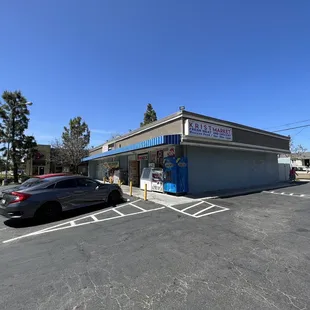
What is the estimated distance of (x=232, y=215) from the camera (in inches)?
300

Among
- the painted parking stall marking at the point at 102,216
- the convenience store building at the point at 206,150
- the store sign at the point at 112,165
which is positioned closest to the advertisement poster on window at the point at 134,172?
the convenience store building at the point at 206,150

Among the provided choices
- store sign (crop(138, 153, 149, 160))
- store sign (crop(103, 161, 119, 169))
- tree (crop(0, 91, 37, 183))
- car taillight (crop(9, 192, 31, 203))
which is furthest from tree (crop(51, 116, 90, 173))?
car taillight (crop(9, 192, 31, 203))

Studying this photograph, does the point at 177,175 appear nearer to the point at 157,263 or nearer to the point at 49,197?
the point at 49,197

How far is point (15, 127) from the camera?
27578 mm

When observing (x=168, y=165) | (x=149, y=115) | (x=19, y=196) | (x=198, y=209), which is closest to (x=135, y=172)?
(x=168, y=165)

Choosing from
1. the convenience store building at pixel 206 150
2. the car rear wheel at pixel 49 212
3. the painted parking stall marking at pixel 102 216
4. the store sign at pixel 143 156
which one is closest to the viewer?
the painted parking stall marking at pixel 102 216

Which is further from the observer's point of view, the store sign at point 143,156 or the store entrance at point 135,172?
the store entrance at point 135,172

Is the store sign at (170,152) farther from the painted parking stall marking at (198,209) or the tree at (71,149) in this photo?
the tree at (71,149)

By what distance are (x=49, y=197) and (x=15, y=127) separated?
1036 inches

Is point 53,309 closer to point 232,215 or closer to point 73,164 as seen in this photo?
point 232,215

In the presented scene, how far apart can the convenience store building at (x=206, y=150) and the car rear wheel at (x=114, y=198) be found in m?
3.47

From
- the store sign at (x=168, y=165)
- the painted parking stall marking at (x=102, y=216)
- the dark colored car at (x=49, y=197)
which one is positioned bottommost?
A: the painted parking stall marking at (x=102, y=216)

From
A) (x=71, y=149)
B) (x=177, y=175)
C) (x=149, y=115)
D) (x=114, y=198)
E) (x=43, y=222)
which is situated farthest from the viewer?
(x=149, y=115)

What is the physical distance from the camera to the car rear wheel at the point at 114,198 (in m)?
9.66
